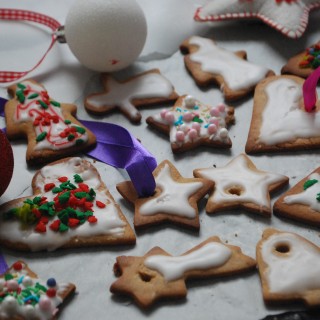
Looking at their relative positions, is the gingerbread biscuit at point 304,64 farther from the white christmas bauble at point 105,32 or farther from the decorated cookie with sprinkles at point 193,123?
the white christmas bauble at point 105,32

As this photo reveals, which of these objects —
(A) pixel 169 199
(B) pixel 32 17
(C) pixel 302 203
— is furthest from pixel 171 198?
(B) pixel 32 17

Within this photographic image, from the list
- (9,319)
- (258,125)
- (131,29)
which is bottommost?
(9,319)

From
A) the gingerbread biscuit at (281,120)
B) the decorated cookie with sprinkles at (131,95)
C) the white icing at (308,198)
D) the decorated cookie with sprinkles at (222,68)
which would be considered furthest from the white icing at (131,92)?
the white icing at (308,198)

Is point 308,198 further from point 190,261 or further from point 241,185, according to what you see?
point 190,261

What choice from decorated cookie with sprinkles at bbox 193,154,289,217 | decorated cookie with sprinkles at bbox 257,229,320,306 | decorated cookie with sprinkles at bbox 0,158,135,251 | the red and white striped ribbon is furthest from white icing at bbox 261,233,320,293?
the red and white striped ribbon

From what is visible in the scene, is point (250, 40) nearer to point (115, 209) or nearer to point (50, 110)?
point (50, 110)

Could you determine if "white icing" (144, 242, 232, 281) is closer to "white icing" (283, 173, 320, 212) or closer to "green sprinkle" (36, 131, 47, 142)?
"white icing" (283, 173, 320, 212)

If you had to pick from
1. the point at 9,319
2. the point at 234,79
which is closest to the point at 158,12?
the point at 234,79
